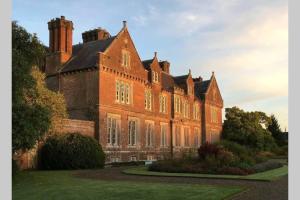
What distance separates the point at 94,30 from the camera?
147 feet

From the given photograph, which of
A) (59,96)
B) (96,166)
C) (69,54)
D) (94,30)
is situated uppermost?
(94,30)

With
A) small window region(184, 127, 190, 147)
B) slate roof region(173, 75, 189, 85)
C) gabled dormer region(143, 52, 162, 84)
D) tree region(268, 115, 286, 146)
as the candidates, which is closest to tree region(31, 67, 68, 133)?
gabled dormer region(143, 52, 162, 84)

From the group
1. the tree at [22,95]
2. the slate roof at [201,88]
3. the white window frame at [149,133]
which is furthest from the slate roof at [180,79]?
the tree at [22,95]

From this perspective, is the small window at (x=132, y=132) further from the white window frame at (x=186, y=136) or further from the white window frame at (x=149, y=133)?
the white window frame at (x=186, y=136)

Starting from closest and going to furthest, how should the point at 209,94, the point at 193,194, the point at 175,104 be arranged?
the point at 193,194 < the point at 175,104 < the point at 209,94

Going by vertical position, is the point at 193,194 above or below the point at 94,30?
below

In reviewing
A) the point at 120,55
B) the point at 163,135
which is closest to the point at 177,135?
the point at 163,135

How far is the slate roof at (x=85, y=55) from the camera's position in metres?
36.9

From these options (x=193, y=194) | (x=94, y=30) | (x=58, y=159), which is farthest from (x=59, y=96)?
(x=193, y=194)

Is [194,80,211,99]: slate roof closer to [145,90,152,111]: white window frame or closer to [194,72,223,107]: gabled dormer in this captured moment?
[194,72,223,107]: gabled dormer

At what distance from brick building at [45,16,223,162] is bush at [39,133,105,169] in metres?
4.77

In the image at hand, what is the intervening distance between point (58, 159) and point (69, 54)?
13.2 meters

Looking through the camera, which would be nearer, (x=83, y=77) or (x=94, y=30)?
(x=83, y=77)

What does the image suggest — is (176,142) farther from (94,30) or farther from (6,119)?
(6,119)
